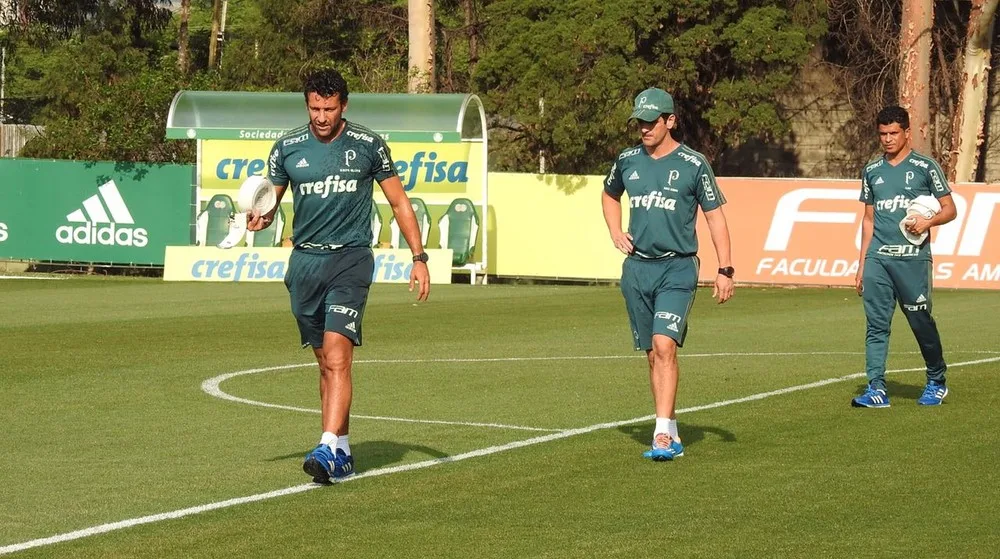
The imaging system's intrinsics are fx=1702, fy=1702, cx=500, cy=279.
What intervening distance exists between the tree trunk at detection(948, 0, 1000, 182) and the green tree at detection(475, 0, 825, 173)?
349cm

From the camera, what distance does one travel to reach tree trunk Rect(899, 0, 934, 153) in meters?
33.5

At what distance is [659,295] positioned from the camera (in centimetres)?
985

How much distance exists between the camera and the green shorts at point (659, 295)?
9.77m

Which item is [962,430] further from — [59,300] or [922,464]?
[59,300]

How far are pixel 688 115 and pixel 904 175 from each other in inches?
1049

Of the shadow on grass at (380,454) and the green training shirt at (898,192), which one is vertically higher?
the green training shirt at (898,192)

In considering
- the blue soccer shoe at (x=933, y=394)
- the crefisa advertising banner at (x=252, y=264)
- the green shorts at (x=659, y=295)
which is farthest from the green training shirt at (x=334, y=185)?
the crefisa advertising banner at (x=252, y=264)

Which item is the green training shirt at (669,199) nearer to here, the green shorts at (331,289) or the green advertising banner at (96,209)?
the green shorts at (331,289)

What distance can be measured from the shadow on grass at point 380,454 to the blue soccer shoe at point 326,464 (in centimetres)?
37

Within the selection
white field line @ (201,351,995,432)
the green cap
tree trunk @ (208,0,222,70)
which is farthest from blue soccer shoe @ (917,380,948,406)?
tree trunk @ (208,0,222,70)

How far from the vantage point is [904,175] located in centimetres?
1220

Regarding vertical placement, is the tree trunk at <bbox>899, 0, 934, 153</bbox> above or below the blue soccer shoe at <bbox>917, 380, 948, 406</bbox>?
above

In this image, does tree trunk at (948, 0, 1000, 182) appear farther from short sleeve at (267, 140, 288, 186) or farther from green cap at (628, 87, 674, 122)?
short sleeve at (267, 140, 288, 186)

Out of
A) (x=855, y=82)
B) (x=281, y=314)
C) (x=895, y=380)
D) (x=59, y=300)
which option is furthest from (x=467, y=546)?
(x=855, y=82)
